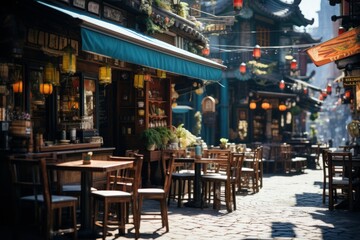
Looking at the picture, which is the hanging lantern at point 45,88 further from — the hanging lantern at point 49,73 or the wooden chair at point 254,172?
the wooden chair at point 254,172

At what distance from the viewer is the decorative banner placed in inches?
445

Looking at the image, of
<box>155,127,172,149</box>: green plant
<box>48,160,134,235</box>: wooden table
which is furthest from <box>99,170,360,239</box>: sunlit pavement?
<box>155,127,172,149</box>: green plant

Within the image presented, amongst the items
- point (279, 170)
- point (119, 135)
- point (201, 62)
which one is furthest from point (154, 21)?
point (279, 170)

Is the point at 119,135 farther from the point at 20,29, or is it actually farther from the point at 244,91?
Answer: the point at 244,91

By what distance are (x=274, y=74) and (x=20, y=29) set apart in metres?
21.7

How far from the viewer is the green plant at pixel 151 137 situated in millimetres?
12508

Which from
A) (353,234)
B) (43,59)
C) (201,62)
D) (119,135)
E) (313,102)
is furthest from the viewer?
(313,102)

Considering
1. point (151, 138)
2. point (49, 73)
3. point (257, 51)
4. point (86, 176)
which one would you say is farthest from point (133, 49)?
point (257, 51)

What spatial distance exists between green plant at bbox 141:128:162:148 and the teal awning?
6.23 feet

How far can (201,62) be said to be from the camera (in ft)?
40.3

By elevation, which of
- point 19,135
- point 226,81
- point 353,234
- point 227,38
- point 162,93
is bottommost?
point 353,234

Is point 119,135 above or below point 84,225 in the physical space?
above

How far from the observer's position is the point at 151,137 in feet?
41.1

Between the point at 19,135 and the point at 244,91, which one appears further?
the point at 244,91
